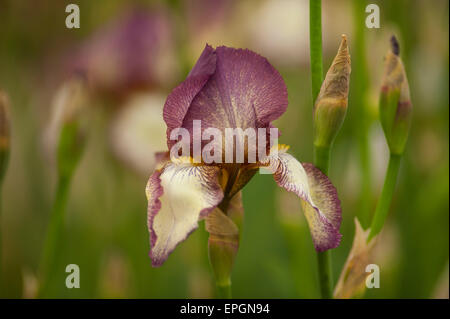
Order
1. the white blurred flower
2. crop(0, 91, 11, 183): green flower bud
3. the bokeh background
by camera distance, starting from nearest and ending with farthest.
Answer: crop(0, 91, 11, 183): green flower bud → the bokeh background → the white blurred flower

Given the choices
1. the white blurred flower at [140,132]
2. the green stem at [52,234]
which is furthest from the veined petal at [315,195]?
the white blurred flower at [140,132]

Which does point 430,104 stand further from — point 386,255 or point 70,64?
point 70,64

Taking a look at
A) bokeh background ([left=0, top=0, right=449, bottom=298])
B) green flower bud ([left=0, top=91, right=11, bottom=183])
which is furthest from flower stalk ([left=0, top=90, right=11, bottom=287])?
bokeh background ([left=0, top=0, right=449, bottom=298])

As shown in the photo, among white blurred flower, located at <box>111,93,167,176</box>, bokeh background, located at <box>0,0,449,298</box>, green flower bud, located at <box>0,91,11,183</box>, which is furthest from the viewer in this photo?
white blurred flower, located at <box>111,93,167,176</box>

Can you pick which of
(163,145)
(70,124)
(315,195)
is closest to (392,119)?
(315,195)

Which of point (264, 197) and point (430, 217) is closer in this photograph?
point (430, 217)

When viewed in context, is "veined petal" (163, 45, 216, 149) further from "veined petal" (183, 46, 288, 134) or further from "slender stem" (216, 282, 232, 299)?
"slender stem" (216, 282, 232, 299)

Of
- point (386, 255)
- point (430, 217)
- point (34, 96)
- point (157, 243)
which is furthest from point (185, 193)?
point (34, 96)
